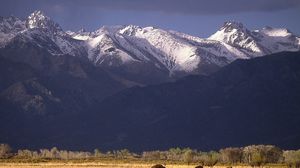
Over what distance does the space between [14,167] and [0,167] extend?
402 centimetres

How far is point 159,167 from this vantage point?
16512 centimetres

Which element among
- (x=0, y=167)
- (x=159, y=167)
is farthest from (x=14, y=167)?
(x=159, y=167)

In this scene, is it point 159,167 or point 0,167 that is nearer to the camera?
point 159,167

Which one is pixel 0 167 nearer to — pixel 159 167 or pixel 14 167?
pixel 14 167

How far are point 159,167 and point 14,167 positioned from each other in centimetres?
4701

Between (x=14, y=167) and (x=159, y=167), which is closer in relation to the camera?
(x=159, y=167)

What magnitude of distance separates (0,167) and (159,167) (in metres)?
50.8

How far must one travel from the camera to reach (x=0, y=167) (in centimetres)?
19475

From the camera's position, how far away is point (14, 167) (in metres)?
194
